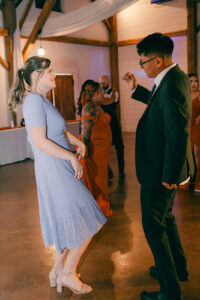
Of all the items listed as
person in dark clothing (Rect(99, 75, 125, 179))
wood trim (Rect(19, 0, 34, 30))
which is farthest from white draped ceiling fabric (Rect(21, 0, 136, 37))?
person in dark clothing (Rect(99, 75, 125, 179))

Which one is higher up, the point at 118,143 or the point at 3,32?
the point at 3,32

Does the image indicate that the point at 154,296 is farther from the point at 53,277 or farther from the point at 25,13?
the point at 25,13

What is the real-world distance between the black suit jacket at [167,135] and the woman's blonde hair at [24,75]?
664 mm

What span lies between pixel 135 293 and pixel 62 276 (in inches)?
17.8

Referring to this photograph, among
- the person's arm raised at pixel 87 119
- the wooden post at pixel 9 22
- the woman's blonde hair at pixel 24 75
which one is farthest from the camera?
the wooden post at pixel 9 22

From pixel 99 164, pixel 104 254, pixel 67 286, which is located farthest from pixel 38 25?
pixel 67 286

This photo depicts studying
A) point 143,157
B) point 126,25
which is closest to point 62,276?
point 143,157

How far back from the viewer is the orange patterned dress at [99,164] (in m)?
3.34

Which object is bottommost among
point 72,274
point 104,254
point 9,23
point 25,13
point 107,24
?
point 104,254

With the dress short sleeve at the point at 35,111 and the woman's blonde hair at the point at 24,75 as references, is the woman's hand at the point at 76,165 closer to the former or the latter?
the dress short sleeve at the point at 35,111

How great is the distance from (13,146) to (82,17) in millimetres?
3395

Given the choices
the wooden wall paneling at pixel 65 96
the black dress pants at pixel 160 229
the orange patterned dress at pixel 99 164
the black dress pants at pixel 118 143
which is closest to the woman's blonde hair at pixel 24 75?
the black dress pants at pixel 160 229

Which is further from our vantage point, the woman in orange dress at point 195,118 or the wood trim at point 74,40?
the wood trim at point 74,40

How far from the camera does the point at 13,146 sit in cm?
659
